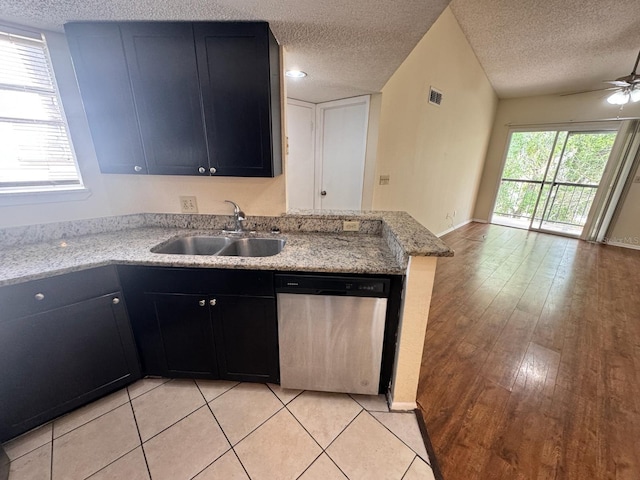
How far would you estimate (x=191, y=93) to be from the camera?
4.71 feet

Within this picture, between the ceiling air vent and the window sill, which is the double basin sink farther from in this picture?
the ceiling air vent

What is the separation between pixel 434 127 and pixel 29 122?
420 cm

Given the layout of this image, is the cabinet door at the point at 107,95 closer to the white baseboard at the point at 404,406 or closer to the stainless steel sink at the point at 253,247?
the stainless steel sink at the point at 253,247

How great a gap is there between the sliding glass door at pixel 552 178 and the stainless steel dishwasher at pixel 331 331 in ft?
20.3

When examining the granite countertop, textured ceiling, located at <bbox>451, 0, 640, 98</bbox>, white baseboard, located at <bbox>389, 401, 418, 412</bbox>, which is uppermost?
textured ceiling, located at <bbox>451, 0, 640, 98</bbox>

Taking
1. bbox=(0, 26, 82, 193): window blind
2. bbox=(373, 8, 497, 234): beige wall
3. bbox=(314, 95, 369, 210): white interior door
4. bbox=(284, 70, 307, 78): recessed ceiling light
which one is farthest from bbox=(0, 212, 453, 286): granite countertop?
bbox=(373, 8, 497, 234): beige wall

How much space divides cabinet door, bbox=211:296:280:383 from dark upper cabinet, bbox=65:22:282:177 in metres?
0.80

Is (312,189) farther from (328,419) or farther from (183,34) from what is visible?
A: (328,419)

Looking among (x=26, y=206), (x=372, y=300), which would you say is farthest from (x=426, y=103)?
(x=26, y=206)

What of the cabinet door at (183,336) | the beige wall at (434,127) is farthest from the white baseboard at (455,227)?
the cabinet door at (183,336)

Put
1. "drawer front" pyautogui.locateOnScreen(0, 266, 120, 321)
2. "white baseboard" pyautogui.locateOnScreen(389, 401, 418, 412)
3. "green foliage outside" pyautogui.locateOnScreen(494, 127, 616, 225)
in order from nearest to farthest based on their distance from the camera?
"drawer front" pyautogui.locateOnScreen(0, 266, 120, 321)
"white baseboard" pyautogui.locateOnScreen(389, 401, 418, 412)
"green foliage outside" pyautogui.locateOnScreen(494, 127, 616, 225)

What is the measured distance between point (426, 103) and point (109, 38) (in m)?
3.36

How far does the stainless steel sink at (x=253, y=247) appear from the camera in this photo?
178cm

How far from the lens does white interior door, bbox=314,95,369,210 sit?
2.91m
